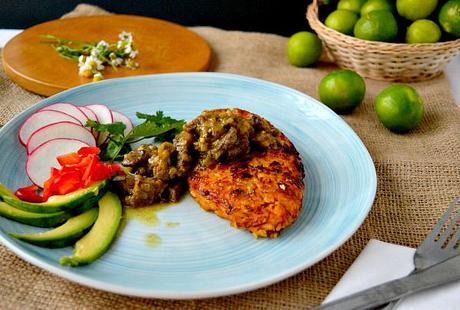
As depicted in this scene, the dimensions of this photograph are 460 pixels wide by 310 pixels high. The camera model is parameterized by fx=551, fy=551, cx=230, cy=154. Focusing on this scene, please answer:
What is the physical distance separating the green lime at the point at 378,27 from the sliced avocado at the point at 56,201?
7.91 ft

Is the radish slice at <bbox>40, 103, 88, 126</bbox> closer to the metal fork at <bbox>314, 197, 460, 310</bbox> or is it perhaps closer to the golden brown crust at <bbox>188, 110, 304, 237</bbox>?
the golden brown crust at <bbox>188, 110, 304, 237</bbox>

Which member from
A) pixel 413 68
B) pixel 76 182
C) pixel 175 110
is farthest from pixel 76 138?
pixel 413 68

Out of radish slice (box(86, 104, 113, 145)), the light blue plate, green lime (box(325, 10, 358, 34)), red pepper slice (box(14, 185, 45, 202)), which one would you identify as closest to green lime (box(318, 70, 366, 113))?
the light blue plate

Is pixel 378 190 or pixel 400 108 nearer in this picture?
pixel 378 190

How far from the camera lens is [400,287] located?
212 centimetres

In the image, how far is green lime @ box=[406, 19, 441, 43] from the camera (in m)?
4.00

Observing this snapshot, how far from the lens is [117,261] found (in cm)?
227

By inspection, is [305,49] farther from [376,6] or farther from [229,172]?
[229,172]

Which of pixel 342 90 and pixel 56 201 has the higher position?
pixel 56 201

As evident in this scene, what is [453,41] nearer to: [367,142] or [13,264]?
[367,142]

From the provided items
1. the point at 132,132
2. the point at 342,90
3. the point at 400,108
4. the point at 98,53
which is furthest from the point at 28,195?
the point at 400,108

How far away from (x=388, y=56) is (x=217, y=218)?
7.05 feet

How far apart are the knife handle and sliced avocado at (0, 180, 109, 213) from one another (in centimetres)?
114

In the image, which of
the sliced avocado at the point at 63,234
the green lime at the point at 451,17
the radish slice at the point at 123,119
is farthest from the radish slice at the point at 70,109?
the green lime at the point at 451,17
